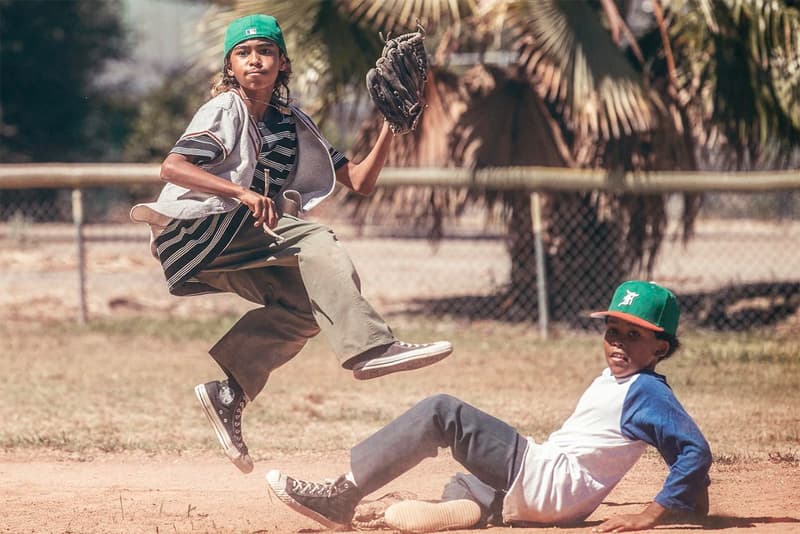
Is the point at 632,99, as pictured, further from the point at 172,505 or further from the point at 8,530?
the point at 8,530

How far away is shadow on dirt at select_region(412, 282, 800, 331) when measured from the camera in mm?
10898

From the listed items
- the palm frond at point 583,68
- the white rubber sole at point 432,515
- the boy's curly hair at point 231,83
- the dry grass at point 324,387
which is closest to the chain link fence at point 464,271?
the dry grass at point 324,387

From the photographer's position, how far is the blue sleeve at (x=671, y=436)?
418 centimetres

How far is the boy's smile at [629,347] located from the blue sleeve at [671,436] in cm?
7

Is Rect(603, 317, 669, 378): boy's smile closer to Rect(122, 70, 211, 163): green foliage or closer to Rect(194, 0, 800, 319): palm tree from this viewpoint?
Rect(194, 0, 800, 319): palm tree

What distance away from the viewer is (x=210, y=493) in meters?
5.42

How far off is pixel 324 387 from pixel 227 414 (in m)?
3.61

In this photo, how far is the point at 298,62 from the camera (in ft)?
34.4

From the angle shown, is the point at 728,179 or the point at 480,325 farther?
the point at 480,325

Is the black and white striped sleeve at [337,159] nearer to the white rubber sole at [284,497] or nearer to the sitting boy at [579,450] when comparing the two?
the sitting boy at [579,450]

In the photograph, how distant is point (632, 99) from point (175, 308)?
5.00 metres

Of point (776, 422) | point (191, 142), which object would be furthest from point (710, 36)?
point (191, 142)

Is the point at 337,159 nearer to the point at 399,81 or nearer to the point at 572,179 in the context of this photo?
the point at 399,81

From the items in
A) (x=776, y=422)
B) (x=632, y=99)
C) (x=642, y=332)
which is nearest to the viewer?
(x=642, y=332)
